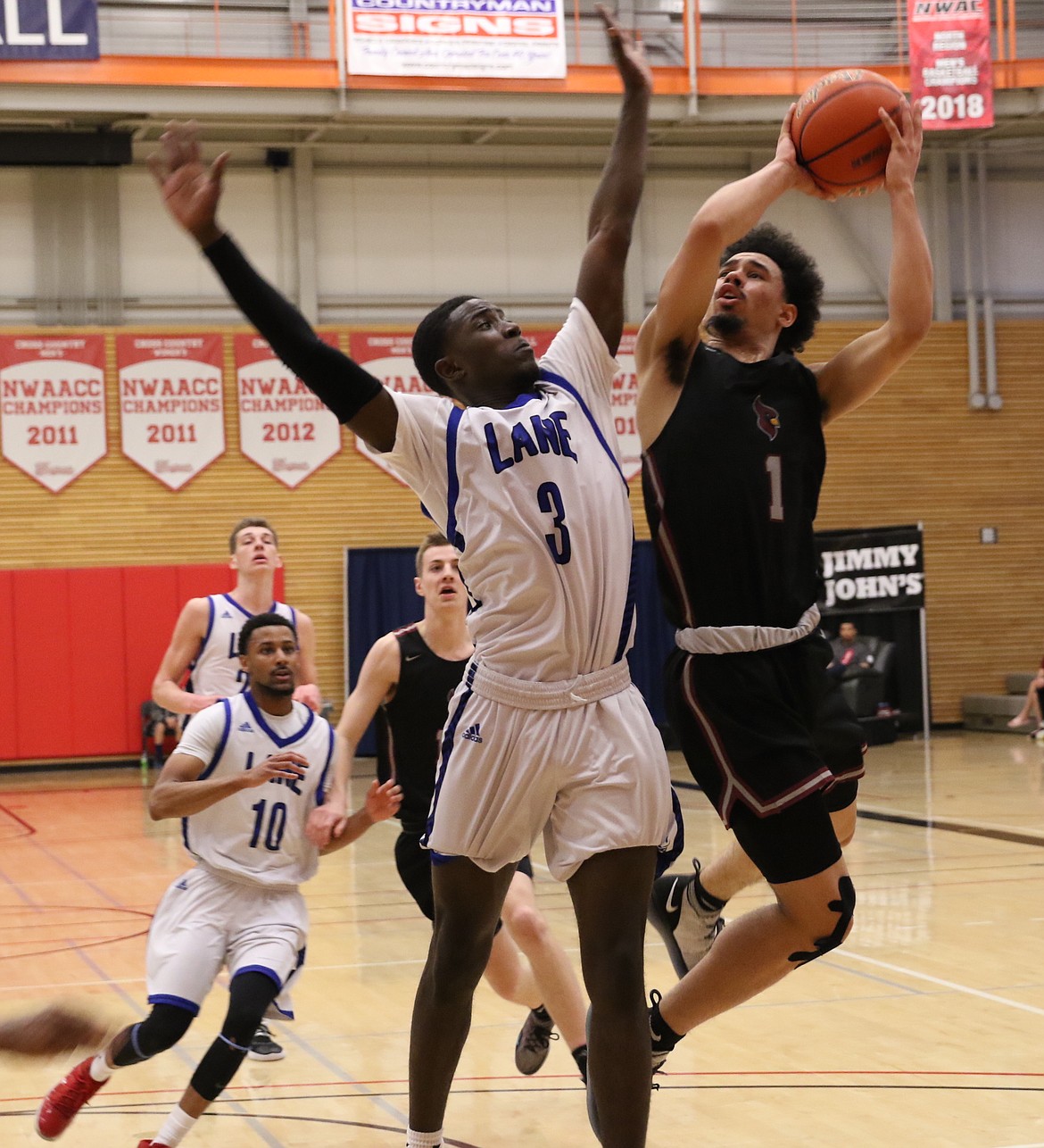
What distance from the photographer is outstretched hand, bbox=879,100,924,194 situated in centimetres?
371

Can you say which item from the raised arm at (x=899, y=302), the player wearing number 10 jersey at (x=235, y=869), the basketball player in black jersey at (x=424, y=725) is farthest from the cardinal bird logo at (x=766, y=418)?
the basketball player in black jersey at (x=424, y=725)

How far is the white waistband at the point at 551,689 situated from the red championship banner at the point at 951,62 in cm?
1461

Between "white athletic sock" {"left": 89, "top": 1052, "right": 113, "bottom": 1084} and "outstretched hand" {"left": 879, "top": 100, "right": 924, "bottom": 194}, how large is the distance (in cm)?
320

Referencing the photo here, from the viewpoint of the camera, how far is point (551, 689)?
325cm

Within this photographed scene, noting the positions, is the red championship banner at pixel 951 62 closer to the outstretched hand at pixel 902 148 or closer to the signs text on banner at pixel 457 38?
the signs text on banner at pixel 457 38

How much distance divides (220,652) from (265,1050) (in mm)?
2439

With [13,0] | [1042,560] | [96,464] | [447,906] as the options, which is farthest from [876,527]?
[447,906]

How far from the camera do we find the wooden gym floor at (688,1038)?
4.66 meters

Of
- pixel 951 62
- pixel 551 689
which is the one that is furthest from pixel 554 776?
pixel 951 62

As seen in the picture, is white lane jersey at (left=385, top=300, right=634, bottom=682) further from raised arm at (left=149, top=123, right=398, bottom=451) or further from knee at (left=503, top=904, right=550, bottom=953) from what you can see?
knee at (left=503, top=904, right=550, bottom=953)

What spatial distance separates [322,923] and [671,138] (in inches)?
510

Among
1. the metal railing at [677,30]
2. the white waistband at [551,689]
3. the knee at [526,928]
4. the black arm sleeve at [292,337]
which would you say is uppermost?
the metal railing at [677,30]

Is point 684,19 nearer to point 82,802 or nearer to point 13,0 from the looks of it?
point 13,0

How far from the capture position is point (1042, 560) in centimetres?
1958
